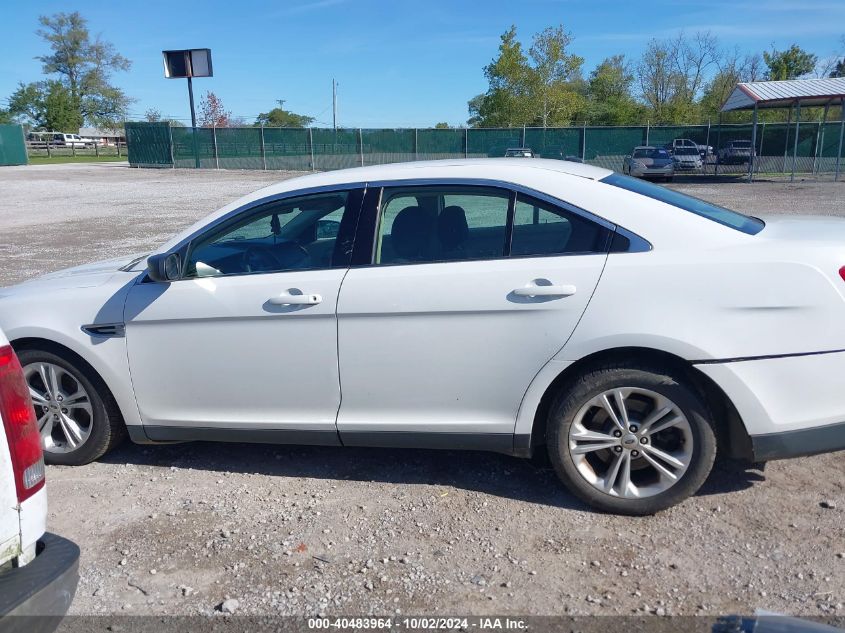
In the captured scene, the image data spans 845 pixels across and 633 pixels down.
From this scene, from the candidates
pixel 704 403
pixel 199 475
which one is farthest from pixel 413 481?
pixel 704 403

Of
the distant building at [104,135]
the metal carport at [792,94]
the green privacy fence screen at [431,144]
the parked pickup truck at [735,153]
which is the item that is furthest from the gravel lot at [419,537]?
the distant building at [104,135]

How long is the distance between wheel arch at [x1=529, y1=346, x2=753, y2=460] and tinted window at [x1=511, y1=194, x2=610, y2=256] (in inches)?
20.1

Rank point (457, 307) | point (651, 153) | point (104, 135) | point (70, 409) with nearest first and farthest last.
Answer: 1. point (457, 307)
2. point (70, 409)
3. point (651, 153)
4. point (104, 135)

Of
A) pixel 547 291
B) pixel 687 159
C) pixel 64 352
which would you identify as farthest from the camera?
pixel 687 159

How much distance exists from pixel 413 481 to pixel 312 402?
0.73m

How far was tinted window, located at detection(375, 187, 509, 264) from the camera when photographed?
3637mm

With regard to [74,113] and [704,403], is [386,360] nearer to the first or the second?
[704,403]

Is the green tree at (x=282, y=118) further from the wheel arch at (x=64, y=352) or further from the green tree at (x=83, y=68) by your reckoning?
the wheel arch at (x=64, y=352)

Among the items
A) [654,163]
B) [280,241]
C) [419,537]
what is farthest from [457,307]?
[654,163]

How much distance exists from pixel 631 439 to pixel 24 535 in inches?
99.7

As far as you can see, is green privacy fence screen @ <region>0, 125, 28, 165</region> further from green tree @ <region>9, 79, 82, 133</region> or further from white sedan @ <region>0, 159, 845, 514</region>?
white sedan @ <region>0, 159, 845, 514</region>

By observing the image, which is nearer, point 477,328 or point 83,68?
point 477,328

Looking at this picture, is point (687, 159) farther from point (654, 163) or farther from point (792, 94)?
point (792, 94)

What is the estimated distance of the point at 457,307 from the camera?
346 cm
